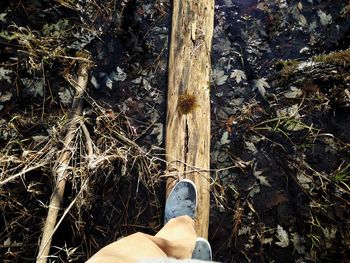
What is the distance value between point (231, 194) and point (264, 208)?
280 mm

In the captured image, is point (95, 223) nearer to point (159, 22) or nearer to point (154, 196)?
point (154, 196)

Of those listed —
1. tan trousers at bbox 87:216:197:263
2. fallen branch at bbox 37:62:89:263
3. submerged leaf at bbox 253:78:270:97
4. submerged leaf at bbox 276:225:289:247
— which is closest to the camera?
tan trousers at bbox 87:216:197:263

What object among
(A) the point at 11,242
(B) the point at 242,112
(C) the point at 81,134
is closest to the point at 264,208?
(B) the point at 242,112

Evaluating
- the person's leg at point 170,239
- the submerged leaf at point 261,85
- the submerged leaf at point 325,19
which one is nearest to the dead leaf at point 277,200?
the person's leg at point 170,239

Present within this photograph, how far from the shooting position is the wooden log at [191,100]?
99.7 inches

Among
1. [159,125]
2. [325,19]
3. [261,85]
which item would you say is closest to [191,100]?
[159,125]

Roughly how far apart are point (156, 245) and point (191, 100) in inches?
42.7

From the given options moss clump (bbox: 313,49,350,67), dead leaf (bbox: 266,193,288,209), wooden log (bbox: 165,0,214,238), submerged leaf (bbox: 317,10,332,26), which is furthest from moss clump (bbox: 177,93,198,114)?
submerged leaf (bbox: 317,10,332,26)

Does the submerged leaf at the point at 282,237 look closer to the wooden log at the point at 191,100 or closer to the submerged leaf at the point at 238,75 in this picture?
the wooden log at the point at 191,100

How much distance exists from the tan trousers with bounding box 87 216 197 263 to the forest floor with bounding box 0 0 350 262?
38cm

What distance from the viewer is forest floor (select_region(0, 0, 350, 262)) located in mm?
2668

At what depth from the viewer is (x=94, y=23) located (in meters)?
3.03

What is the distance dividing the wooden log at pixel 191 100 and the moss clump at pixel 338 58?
0.95 meters

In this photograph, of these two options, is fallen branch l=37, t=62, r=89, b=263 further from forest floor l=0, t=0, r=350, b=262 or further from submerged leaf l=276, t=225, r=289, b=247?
submerged leaf l=276, t=225, r=289, b=247
